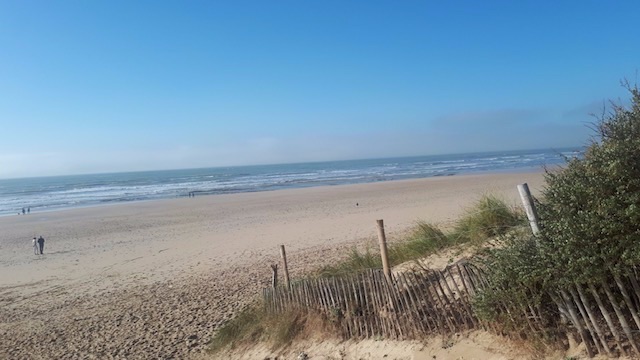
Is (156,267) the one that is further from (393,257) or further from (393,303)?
(393,303)

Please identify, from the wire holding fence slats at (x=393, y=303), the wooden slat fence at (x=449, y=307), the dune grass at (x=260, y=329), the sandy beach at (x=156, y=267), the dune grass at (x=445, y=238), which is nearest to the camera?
the wooden slat fence at (x=449, y=307)

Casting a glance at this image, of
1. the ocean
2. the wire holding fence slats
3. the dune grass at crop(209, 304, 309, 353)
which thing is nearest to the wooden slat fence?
the wire holding fence slats

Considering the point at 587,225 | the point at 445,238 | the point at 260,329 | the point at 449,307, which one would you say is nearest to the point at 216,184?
the point at 260,329

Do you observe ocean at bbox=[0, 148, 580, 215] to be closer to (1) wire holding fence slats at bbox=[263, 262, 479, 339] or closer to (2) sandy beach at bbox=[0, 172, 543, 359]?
(1) wire holding fence slats at bbox=[263, 262, 479, 339]

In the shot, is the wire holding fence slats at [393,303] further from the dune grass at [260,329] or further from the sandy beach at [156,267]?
the sandy beach at [156,267]

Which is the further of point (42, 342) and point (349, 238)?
point (349, 238)

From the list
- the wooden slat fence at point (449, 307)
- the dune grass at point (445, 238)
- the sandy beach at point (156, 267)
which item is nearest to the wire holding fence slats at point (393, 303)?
the wooden slat fence at point (449, 307)

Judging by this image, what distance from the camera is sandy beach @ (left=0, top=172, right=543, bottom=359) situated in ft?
28.1

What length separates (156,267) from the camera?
48.3 feet

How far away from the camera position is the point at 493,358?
13.6 ft

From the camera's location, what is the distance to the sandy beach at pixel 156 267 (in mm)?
8562

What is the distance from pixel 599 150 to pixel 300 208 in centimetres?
2436

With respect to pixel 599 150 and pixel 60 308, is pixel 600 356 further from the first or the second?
pixel 60 308

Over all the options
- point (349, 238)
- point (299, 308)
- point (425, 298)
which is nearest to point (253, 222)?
point (349, 238)
